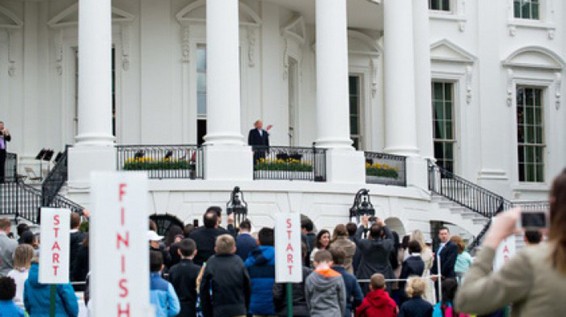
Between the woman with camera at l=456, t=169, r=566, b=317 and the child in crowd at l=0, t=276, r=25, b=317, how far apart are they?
9.03 meters

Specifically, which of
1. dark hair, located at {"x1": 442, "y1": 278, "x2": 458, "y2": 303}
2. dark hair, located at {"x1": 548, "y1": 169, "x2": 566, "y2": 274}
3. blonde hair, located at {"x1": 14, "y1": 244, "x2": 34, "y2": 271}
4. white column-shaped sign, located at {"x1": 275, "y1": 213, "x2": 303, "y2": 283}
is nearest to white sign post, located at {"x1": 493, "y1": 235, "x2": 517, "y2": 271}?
dark hair, located at {"x1": 442, "y1": 278, "x2": 458, "y2": 303}

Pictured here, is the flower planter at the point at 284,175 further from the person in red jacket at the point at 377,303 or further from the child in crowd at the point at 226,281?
the child in crowd at the point at 226,281

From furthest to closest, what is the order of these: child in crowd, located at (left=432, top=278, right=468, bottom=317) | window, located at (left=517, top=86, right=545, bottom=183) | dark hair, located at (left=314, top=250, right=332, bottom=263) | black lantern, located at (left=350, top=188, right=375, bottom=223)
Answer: window, located at (left=517, top=86, right=545, bottom=183)
black lantern, located at (left=350, top=188, right=375, bottom=223)
child in crowd, located at (left=432, top=278, right=468, bottom=317)
dark hair, located at (left=314, top=250, right=332, bottom=263)

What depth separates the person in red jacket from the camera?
657 inches

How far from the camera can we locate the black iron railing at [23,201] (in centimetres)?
2928

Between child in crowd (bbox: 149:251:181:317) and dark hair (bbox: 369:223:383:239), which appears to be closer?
child in crowd (bbox: 149:251:181:317)

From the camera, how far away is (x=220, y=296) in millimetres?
15289

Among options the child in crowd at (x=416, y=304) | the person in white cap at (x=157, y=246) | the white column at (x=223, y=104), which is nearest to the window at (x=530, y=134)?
the white column at (x=223, y=104)

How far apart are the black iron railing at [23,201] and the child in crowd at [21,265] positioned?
13.0 metres

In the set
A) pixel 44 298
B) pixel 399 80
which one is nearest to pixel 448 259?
pixel 44 298

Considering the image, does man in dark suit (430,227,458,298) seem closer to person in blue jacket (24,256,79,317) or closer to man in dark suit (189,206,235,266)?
man in dark suit (189,206,235,266)

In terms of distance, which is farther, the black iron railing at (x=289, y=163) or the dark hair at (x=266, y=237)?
the black iron railing at (x=289, y=163)

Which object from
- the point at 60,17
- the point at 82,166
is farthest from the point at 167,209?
the point at 60,17

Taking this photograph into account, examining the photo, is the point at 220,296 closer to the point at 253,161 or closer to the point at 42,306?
the point at 42,306
